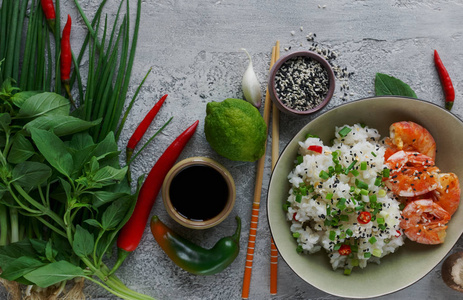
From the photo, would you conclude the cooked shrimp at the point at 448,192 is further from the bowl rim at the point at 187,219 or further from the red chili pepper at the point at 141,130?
the red chili pepper at the point at 141,130

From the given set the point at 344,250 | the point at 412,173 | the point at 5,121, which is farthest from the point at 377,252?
the point at 5,121

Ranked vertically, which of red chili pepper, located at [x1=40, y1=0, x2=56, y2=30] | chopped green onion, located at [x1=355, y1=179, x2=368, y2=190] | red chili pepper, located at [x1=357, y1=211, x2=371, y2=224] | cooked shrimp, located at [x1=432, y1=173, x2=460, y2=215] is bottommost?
red chili pepper, located at [x1=357, y1=211, x2=371, y2=224]

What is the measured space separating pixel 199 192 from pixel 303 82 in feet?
2.16

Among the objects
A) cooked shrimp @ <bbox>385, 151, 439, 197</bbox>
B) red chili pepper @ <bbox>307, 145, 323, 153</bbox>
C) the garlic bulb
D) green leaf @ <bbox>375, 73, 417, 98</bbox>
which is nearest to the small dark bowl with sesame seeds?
the garlic bulb

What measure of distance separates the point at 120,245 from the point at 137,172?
0.33 metres

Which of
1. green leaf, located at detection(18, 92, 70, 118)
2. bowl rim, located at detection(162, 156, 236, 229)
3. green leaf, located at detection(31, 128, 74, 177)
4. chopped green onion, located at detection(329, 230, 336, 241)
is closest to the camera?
green leaf, located at detection(31, 128, 74, 177)

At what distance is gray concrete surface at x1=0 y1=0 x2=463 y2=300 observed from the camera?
6.19ft

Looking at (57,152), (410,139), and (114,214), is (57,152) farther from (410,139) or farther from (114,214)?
(410,139)

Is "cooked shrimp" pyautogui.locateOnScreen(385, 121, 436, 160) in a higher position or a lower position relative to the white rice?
higher

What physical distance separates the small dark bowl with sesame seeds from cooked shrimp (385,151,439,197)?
39 centimetres

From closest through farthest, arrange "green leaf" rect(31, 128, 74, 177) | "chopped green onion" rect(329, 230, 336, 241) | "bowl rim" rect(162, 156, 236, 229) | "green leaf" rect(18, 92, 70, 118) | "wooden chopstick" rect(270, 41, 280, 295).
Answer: "green leaf" rect(31, 128, 74, 177) < "green leaf" rect(18, 92, 70, 118) < "chopped green onion" rect(329, 230, 336, 241) < "bowl rim" rect(162, 156, 236, 229) < "wooden chopstick" rect(270, 41, 280, 295)

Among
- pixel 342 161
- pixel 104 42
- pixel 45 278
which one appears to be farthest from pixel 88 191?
pixel 342 161

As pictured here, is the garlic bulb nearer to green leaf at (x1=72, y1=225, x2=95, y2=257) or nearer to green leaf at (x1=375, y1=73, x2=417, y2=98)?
green leaf at (x1=375, y1=73, x2=417, y2=98)

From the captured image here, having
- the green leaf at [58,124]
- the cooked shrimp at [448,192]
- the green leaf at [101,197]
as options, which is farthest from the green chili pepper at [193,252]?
the cooked shrimp at [448,192]
